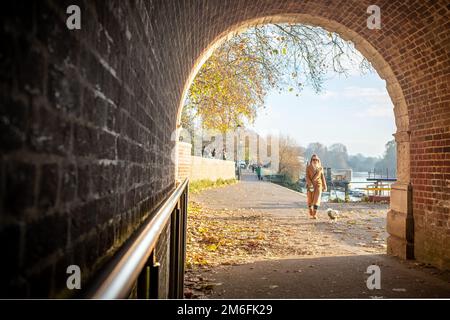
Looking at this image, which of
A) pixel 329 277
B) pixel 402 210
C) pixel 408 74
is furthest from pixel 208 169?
pixel 329 277

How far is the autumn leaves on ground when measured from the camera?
5.74 metres

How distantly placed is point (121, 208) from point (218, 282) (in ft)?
10.4

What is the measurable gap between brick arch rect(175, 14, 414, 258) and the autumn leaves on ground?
2.62ft

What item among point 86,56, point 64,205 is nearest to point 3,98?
point 64,205

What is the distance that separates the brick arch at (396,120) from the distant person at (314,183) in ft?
12.4

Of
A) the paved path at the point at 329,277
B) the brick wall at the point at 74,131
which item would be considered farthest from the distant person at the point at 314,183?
the brick wall at the point at 74,131

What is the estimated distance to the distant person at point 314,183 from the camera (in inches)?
418

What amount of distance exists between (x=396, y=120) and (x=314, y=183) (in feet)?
13.6

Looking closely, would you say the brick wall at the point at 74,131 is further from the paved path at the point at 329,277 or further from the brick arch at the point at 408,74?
the brick arch at the point at 408,74

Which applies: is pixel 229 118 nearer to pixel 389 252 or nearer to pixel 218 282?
pixel 389 252

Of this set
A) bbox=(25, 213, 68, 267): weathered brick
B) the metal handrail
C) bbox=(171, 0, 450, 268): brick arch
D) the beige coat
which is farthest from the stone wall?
bbox=(25, 213, 68, 267): weathered brick

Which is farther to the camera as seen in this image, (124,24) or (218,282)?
(218,282)
